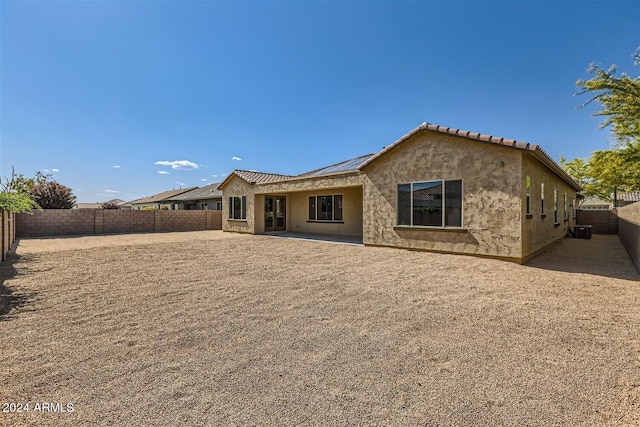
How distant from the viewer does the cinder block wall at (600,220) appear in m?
19.7

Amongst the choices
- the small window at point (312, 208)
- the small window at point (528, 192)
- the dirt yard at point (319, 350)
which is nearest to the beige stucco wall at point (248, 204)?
the small window at point (312, 208)

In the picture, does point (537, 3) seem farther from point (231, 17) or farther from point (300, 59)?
point (231, 17)

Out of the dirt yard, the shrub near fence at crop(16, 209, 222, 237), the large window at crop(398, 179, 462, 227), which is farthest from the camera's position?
the shrub near fence at crop(16, 209, 222, 237)

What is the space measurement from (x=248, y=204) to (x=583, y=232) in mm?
19700

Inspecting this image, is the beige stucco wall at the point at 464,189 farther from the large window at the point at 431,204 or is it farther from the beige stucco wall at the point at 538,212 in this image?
the beige stucco wall at the point at 538,212

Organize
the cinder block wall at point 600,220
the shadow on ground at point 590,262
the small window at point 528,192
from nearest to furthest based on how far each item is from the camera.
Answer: the shadow on ground at point 590,262 < the small window at point 528,192 < the cinder block wall at point 600,220

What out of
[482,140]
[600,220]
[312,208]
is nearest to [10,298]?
[482,140]

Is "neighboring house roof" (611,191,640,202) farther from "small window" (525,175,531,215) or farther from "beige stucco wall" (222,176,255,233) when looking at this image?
"beige stucco wall" (222,176,255,233)

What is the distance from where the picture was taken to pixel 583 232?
16.2 meters

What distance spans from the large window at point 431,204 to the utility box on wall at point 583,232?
1259cm

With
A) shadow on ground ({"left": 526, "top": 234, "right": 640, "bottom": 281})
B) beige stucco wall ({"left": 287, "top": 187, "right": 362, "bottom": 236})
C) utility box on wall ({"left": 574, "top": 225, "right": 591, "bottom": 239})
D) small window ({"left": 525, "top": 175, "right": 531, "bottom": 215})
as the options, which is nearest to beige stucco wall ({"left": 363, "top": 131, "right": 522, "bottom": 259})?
small window ({"left": 525, "top": 175, "right": 531, "bottom": 215})

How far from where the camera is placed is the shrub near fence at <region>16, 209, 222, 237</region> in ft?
56.8

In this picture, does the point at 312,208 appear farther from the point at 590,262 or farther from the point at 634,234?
the point at 634,234

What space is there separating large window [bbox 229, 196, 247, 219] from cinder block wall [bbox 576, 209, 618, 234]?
23811 millimetres
